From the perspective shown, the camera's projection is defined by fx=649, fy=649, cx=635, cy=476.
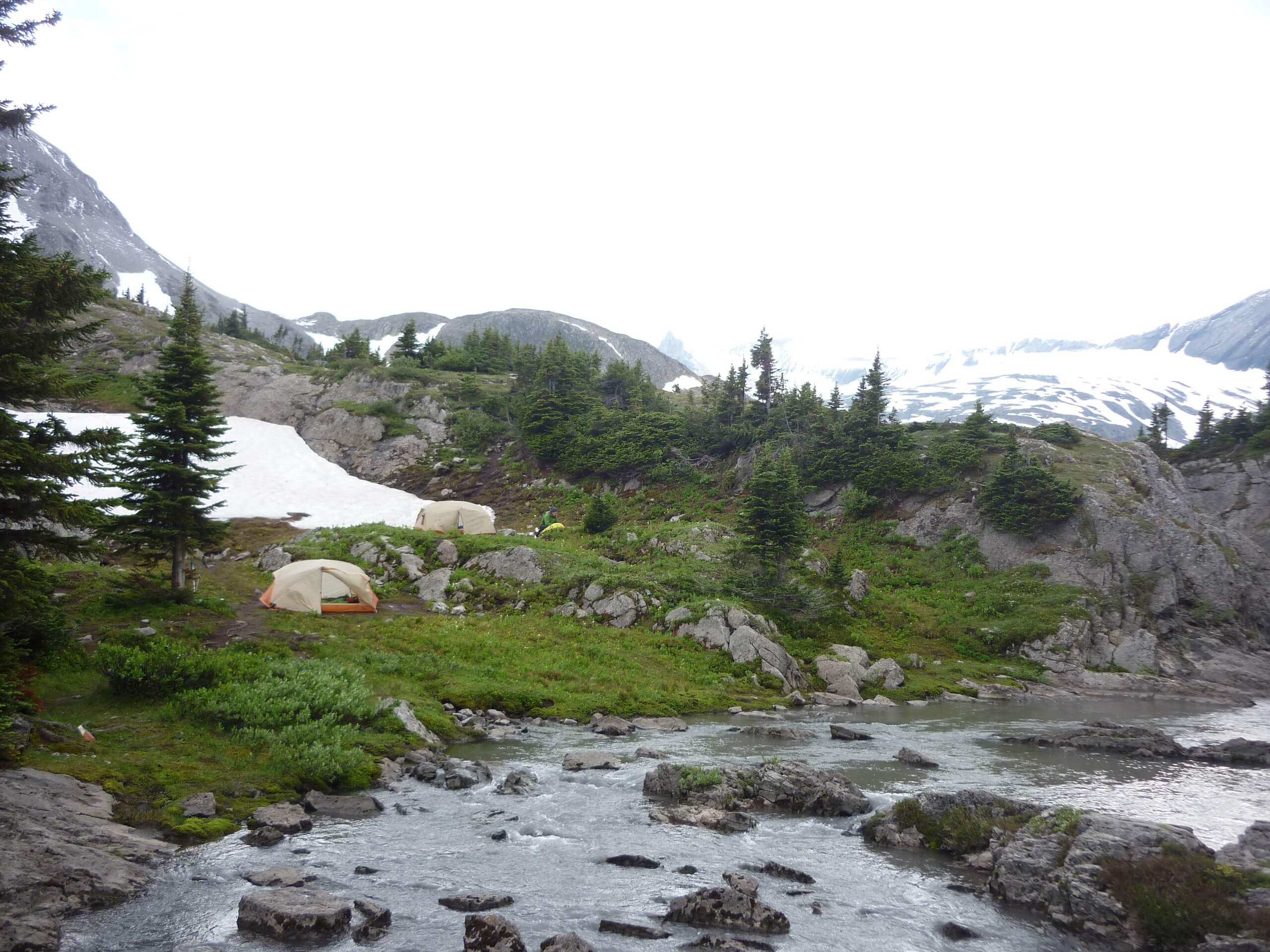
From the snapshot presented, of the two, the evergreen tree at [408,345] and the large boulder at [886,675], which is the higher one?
the evergreen tree at [408,345]

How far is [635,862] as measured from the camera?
13.6 metres

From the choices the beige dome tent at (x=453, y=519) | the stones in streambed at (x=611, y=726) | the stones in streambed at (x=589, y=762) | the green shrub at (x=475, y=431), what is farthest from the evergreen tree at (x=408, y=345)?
the stones in streambed at (x=589, y=762)

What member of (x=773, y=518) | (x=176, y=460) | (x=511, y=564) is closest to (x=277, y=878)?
(x=176, y=460)

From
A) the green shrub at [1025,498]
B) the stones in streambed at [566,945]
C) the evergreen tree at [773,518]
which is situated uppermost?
the green shrub at [1025,498]

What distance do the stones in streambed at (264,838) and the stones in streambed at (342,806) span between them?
1638 mm

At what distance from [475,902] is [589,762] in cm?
924

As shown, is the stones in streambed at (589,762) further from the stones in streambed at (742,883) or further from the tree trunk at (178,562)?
the tree trunk at (178,562)

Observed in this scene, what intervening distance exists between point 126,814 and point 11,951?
5028 millimetres

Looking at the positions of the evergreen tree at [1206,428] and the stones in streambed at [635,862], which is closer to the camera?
the stones in streambed at [635,862]

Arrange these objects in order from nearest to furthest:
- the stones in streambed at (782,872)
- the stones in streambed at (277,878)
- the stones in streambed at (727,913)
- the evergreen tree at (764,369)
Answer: the stones in streambed at (727,913) → the stones in streambed at (277,878) → the stones in streambed at (782,872) → the evergreen tree at (764,369)

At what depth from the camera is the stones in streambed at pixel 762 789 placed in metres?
17.5

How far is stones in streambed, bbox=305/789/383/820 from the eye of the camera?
1541cm

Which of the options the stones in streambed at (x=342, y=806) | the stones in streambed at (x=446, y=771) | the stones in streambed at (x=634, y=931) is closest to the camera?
the stones in streambed at (x=634, y=931)

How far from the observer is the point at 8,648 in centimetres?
1400
